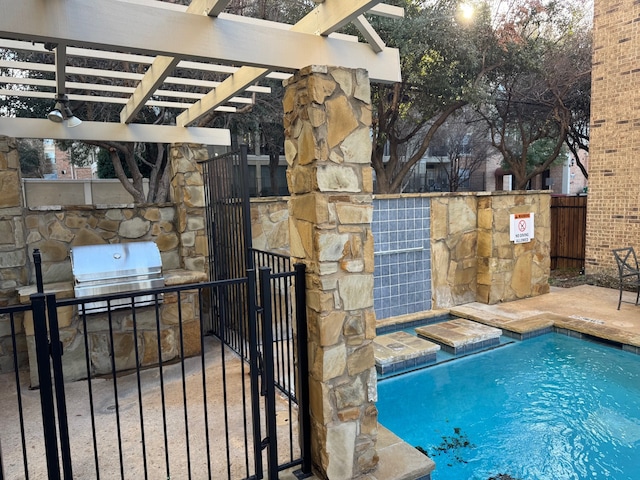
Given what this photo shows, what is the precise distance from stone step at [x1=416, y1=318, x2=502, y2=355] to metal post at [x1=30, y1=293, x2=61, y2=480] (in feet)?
14.3

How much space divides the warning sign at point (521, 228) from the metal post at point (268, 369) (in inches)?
222

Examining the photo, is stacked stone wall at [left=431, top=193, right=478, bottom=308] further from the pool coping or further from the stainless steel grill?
the stainless steel grill

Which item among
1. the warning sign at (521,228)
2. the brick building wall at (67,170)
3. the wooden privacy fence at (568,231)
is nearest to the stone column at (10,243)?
the warning sign at (521,228)

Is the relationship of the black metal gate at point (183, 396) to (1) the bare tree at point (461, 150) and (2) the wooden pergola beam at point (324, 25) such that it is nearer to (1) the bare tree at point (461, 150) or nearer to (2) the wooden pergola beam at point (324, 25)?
(2) the wooden pergola beam at point (324, 25)

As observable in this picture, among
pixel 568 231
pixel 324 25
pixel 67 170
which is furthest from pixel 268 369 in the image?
pixel 67 170

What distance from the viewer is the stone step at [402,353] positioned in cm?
471

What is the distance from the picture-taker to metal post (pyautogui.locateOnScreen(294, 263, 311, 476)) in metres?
2.39

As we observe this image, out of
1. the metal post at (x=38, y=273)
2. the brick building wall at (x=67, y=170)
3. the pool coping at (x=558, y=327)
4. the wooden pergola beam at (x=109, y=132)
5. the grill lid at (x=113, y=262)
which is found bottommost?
the pool coping at (x=558, y=327)

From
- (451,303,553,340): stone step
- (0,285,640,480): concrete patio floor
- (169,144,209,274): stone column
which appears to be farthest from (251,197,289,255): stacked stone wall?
(451,303,553,340): stone step

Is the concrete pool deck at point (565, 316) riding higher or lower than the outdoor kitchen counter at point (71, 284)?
lower

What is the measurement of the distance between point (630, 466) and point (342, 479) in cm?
232

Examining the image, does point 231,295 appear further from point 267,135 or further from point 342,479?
point 267,135

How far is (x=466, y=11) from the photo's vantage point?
876 cm

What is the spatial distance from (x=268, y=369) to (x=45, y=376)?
100 cm
